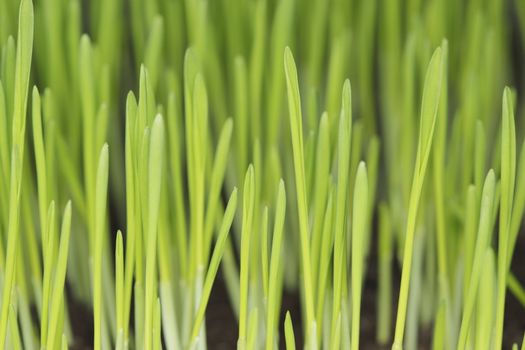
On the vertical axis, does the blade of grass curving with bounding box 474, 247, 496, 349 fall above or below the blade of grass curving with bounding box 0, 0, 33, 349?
below

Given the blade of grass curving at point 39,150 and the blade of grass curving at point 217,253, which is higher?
the blade of grass curving at point 39,150

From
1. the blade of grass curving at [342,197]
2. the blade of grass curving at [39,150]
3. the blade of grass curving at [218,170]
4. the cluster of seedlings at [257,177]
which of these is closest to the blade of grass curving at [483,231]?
the cluster of seedlings at [257,177]

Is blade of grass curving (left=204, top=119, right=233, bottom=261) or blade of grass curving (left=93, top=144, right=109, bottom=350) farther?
blade of grass curving (left=204, top=119, right=233, bottom=261)

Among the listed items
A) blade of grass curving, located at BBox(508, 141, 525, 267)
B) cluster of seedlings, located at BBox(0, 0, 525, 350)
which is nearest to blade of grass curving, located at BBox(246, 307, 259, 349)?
cluster of seedlings, located at BBox(0, 0, 525, 350)

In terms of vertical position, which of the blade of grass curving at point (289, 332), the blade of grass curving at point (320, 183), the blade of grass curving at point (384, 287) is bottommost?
the blade of grass curving at point (289, 332)

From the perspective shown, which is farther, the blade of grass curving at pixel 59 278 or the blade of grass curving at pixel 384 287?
the blade of grass curving at pixel 384 287

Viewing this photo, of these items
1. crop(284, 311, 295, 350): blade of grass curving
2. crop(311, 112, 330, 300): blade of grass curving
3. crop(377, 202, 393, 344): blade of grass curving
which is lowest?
crop(284, 311, 295, 350): blade of grass curving

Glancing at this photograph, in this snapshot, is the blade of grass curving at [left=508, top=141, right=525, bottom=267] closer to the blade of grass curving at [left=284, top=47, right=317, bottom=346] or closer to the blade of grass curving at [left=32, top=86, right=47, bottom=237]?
the blade of grass curving at [left=284, top=47, right=317, bottom=346]

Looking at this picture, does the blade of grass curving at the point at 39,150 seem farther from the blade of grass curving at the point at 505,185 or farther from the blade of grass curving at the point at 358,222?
the blade of grass curving at the point at 505,185
